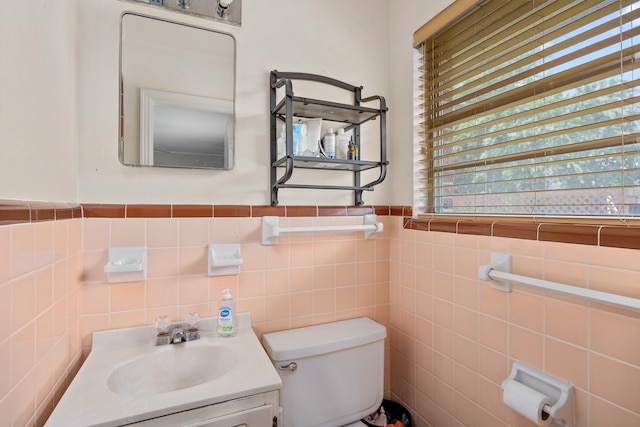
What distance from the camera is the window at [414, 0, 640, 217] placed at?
2.67 ft

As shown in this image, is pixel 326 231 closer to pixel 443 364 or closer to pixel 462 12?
pixel 443 364

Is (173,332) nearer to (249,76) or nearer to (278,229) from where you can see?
(278,229)

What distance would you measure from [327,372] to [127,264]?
86 cm

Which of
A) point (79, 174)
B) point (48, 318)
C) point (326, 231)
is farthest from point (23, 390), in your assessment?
point (326, 231)

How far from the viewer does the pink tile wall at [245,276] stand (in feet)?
3.64

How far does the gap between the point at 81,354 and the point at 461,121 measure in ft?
5.50

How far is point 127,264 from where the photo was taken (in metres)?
1.09

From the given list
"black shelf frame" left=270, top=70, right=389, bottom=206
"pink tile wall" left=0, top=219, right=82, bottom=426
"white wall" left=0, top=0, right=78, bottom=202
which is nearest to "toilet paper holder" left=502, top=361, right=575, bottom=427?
"black shelf frame" left=270, top=70, right=389, bottom=206

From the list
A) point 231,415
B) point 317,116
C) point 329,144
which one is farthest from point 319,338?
point 317,116

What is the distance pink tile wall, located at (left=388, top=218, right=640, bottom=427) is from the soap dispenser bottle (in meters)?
0.82

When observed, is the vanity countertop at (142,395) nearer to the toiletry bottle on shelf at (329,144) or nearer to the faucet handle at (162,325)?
the faucet handle at (162,325)

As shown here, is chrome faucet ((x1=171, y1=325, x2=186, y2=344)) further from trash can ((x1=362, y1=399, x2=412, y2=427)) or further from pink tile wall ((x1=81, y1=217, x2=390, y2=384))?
trash can ((x1=362, y1=399, x2=412, y2=427))

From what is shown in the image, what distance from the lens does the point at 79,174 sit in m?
1.08

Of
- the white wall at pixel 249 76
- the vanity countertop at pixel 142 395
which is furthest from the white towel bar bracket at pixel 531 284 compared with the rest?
the vanity countertop at pixel 142 395
